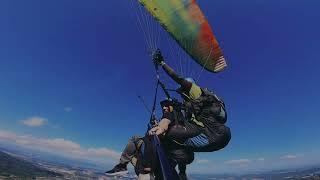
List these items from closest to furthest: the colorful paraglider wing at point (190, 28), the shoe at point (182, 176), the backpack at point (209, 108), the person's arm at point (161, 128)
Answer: the person's arm at point (161, 128) → the backpack at point (209, 108) → the shoe at point (182, 176) → the colorful paraglider wing at point (190, 28)

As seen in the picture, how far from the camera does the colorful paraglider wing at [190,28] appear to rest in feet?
29.8

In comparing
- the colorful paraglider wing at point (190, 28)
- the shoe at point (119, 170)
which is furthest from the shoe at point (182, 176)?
the colorful paraglider wing at point (190, 28)

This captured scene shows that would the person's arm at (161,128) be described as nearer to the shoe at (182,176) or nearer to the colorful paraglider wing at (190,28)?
the shoe at (182,176)

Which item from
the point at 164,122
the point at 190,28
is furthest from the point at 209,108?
the point at 190,28

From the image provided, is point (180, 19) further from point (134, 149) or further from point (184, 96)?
point (134, 149)

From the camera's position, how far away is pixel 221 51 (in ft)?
31.5

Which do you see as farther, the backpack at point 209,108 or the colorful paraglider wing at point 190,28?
the colorful paraglider wing at point 190,28

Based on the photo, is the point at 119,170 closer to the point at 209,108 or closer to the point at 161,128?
the point at 161,128

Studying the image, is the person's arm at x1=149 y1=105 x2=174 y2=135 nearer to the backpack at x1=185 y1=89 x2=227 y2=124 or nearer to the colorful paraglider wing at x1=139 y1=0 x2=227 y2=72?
the backpack at x1=185 y1=89 x2=227 y2=124

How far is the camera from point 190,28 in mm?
9438

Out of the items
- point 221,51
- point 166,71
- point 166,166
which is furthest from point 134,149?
point 221,51

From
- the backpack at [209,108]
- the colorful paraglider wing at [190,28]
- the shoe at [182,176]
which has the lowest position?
the shoe at [182,176]

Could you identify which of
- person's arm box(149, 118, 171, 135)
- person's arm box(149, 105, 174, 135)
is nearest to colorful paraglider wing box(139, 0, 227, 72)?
person's arm box(149, 105, 174, 135)

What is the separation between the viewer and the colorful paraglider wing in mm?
9070
